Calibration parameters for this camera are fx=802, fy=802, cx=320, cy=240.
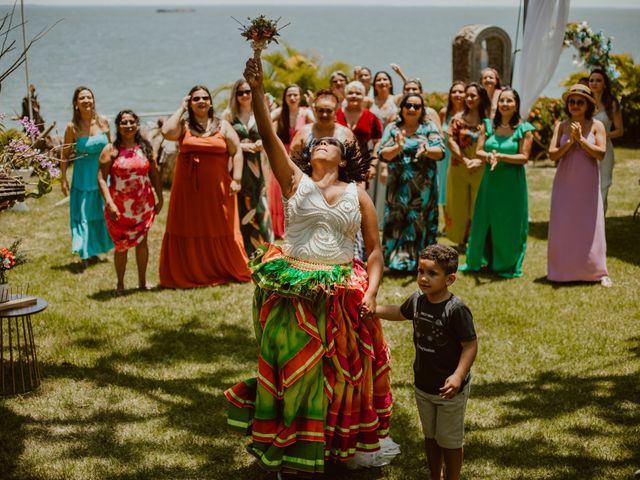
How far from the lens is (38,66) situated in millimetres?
10586

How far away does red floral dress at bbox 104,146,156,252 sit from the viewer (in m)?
8.43

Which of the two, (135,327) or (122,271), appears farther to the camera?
(122,271)

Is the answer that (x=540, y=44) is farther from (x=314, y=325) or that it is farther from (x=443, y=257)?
(x=314, y=325)

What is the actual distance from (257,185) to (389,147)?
1.73 metres

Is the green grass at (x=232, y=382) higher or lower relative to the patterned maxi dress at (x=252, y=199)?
lower

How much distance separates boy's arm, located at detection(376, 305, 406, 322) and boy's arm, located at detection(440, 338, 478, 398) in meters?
0.45

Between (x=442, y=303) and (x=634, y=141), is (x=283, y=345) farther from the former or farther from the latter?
(x=634, y=141)

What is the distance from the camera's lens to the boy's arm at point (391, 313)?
455 centimetres

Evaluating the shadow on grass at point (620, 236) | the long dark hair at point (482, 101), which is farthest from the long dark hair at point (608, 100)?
the shadow on grass at point (620, 236)

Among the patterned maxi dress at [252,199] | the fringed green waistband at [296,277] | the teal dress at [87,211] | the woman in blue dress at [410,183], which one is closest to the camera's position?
the fringed green waistband at [296,277]

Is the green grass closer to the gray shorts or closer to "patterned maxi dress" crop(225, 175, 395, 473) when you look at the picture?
"patterned maxi dress" crop(225, 175, 395, 473)

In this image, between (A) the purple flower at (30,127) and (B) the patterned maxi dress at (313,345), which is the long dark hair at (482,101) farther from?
(A) the purple flower at (30,127)

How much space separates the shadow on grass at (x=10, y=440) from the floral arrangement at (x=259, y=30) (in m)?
2.98

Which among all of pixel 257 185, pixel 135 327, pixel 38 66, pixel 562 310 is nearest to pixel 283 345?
pixel 135 327
